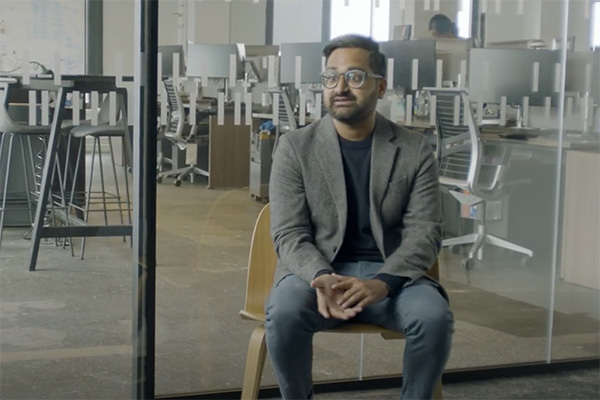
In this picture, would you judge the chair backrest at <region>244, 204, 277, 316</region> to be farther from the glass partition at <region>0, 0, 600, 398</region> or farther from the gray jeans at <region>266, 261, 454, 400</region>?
the glass partition at <region>0, 0, 600, 398</region>

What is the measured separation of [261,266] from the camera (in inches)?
115

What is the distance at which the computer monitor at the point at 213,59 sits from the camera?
10.5 ft

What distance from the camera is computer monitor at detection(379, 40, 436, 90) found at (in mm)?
3479

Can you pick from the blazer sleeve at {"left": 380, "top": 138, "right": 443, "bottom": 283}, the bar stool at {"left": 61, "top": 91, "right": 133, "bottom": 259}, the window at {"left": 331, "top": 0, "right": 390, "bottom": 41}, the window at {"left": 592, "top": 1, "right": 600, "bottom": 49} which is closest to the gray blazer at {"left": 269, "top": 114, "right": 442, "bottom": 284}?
the blazer sleeve at {"left": 380, "top": 138, "right": 443, "bottom": 283}

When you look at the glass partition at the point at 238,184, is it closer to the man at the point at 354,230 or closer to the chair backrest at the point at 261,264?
the chair backrest at the point at 261,264

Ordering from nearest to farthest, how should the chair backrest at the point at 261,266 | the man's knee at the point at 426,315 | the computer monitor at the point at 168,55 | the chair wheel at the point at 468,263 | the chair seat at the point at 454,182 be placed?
1. the man's knee at the point at 426,315
2. the chair backrest at the point at 261,266
3. the computer monitor at the point at 168,55
4. the chair seat at the point at 454,182
5. the chair wheel at the point at 468,263

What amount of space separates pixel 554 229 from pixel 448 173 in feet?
1.82

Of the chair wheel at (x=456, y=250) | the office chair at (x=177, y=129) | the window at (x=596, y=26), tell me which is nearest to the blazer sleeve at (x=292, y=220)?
the office chair at (x=177, y=129)

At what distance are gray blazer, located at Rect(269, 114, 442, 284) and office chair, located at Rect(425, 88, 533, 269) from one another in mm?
780

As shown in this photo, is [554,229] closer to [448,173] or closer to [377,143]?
[448,173]

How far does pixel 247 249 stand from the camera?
3422 mm

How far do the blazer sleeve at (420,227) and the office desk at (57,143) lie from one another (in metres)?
0.95

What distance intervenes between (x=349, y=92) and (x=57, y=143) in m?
0.91

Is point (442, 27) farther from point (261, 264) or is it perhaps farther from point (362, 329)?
point (362, 329)
